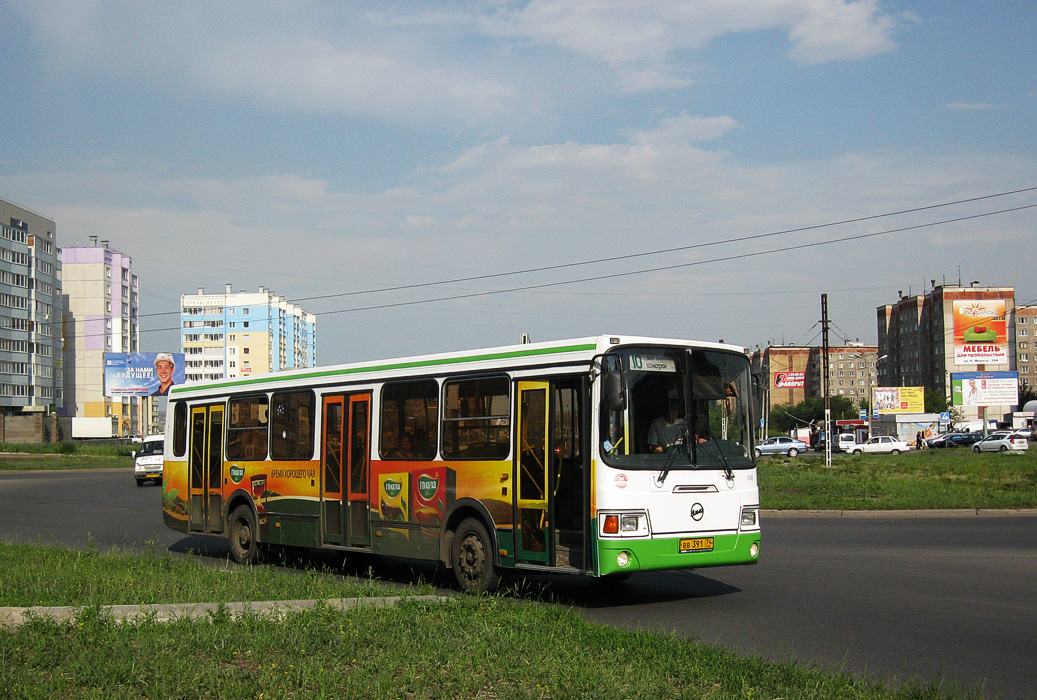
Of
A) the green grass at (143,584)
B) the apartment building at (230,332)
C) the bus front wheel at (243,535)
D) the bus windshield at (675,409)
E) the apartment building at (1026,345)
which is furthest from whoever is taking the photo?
the apartment building at (230,332)

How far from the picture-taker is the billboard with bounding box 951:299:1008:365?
109 meters

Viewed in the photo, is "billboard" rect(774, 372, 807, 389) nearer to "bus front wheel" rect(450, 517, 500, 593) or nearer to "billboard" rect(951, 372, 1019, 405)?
"billboard" rect(951, 372, 1019, 405)

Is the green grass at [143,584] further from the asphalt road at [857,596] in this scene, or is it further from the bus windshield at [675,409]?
the asphalt road at [857,596]

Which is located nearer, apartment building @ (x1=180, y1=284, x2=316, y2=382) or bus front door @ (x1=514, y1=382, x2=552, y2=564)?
bus front door @ (x1=514, y1=382, x2=552, y2=564)

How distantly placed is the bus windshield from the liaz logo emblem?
8.68 ft

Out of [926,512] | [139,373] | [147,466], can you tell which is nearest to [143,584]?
[926,512]

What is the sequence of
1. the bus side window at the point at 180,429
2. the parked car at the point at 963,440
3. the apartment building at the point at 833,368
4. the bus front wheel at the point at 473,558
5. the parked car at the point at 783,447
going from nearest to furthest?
the bus front wheel at the point at 473,558 < the bus side window at the point at 180,429 < the parked car at the point at 783,447 < the parked car at the point at 963,440 < the apartment building at the point at 833,368

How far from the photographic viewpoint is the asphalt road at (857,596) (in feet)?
24.8

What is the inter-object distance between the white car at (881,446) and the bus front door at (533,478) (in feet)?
231

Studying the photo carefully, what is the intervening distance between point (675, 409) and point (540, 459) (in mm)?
1514

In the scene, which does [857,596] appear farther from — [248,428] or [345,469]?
[248,428]

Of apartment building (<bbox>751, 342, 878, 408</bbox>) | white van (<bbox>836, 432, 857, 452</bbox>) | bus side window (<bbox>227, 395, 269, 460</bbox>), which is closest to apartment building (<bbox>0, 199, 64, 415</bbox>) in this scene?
white van (<bbox>836, 432, 857, 452</bbox>)

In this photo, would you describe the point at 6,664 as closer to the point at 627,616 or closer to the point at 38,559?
the point at 627,616

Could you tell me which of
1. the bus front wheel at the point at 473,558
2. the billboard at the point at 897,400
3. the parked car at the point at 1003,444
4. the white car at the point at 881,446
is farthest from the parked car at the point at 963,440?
the bus front wheel at the point at 473,558
